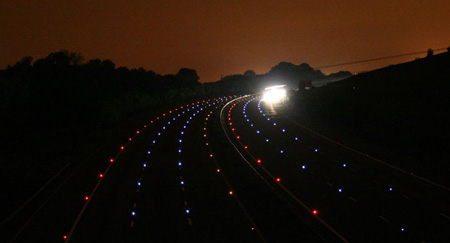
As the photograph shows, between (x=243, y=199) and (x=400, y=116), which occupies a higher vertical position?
(x=243, y=199)

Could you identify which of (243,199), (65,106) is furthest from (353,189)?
(65,106)

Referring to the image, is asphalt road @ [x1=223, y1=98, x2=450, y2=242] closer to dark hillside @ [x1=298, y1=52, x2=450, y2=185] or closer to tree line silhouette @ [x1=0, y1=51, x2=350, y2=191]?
dark hillside @ [x1=298, y1=52, x2=450, y2=185]

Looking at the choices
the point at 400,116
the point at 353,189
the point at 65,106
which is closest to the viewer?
the point at 353,189

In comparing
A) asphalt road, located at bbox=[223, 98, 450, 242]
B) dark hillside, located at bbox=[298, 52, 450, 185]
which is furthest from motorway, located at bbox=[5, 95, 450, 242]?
dark hillside, located at bbox=[298, 52, 450, 185]

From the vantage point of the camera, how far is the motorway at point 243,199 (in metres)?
20.2

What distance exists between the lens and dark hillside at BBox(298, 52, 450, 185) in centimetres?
3378

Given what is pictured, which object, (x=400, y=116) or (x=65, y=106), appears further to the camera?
(x=65, y=106)

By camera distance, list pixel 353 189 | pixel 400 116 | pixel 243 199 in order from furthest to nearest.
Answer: pixel 400 116 → pixel 353 189 → pixel 243 199

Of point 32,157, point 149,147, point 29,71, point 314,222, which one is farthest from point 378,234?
point 29,71

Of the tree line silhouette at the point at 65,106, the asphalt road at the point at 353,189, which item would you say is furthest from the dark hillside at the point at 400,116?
the tree line silhouette at the point at 65,106

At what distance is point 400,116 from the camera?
44.6 metres

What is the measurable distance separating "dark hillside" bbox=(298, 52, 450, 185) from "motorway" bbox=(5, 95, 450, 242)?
329 cm

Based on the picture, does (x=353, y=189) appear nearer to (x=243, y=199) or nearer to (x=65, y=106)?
(x=243, y=199)

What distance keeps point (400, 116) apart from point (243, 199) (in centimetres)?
2658
